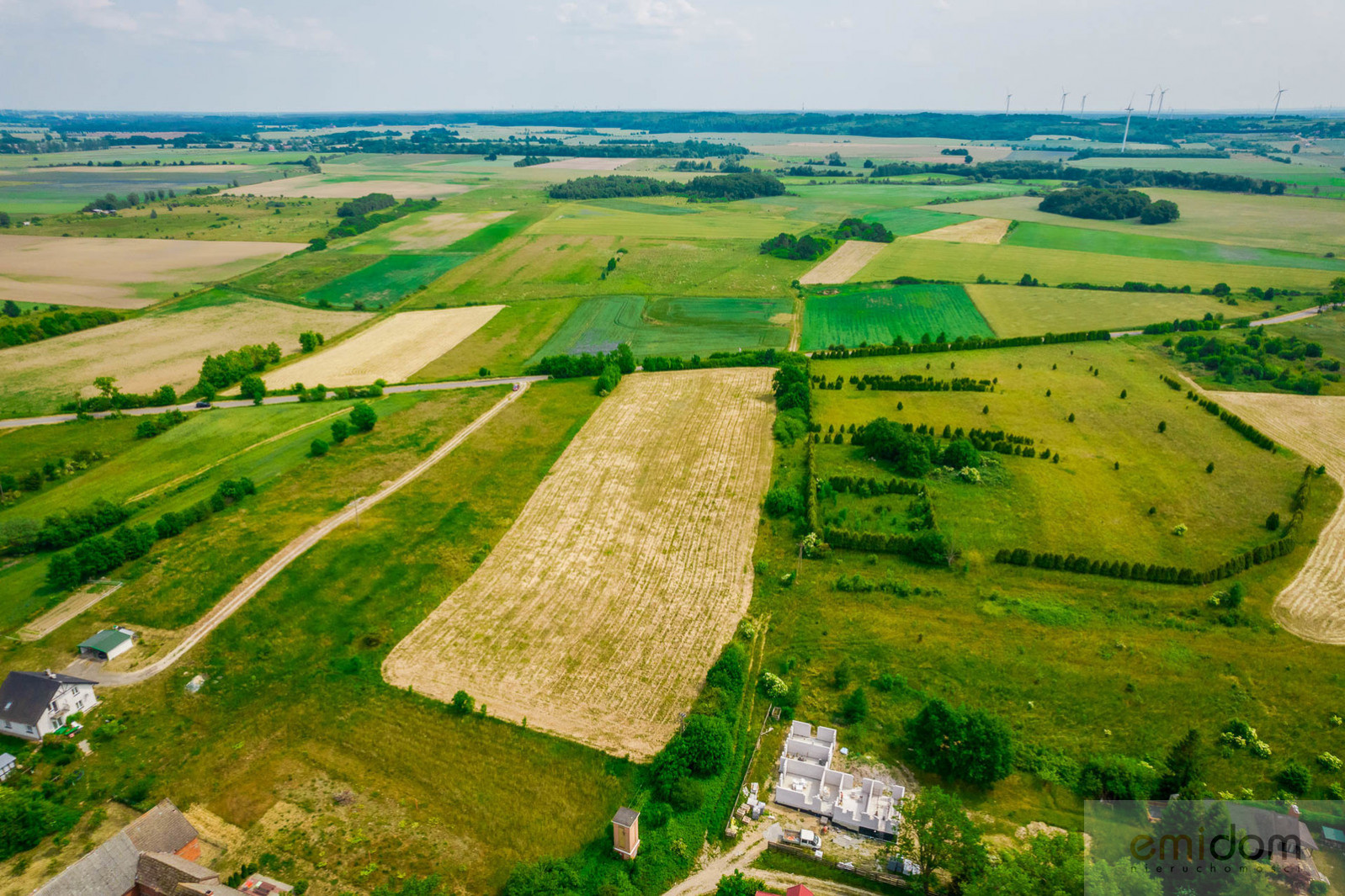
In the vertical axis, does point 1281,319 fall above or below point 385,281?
below

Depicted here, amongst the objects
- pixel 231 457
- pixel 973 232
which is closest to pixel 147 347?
pixel 231 457

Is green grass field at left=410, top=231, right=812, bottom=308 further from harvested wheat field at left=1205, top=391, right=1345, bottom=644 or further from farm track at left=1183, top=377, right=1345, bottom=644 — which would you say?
harvested wheat field at left=1205, top=391, right=1345, bottom=644

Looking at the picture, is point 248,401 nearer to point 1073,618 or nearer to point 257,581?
point 257,581

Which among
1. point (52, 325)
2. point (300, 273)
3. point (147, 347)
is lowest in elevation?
point (147, 347)

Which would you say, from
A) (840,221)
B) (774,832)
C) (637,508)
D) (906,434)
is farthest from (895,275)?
(774,832)

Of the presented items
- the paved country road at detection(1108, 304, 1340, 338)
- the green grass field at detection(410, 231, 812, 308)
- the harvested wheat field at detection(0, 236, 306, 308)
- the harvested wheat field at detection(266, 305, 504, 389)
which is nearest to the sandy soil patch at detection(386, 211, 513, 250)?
the green grass field at detection(410, 231, 812, 308)

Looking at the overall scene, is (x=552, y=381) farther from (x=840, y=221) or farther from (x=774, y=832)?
(x=840, y=221)
